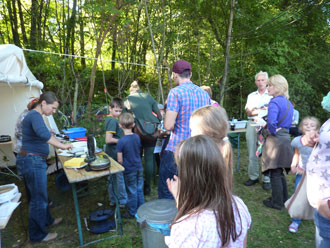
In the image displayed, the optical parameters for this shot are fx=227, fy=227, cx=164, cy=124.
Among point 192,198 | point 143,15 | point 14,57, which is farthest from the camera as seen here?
point 143,15

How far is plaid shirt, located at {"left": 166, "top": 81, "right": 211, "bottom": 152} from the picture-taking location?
8.20 ft

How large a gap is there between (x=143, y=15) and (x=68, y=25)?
315 centimetres

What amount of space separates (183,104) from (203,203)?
156 centimetres

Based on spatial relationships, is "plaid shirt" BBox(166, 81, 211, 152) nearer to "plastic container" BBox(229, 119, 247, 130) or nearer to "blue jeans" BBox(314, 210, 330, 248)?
"blue jeans" BBox(314, 210, 330, 248)

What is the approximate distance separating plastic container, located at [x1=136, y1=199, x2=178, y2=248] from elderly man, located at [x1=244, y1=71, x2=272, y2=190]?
102 inches

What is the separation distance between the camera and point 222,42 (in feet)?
26.6

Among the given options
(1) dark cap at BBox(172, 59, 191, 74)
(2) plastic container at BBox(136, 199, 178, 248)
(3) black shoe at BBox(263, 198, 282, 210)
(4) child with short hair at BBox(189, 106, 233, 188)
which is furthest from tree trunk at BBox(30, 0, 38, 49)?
(3) black shoe at BBox(263, 198, 282, 210)

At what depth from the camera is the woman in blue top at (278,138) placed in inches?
123

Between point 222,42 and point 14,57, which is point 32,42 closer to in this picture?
point 14,57

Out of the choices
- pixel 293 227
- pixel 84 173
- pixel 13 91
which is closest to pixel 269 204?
pixel 293 227

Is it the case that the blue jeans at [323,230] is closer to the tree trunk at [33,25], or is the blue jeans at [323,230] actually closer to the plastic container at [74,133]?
the plastic container at [74,133]

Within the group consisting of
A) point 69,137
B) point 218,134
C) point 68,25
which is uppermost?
point 68,25

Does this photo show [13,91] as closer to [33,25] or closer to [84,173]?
[84,173]

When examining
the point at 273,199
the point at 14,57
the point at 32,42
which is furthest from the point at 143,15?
the point at 273,199
